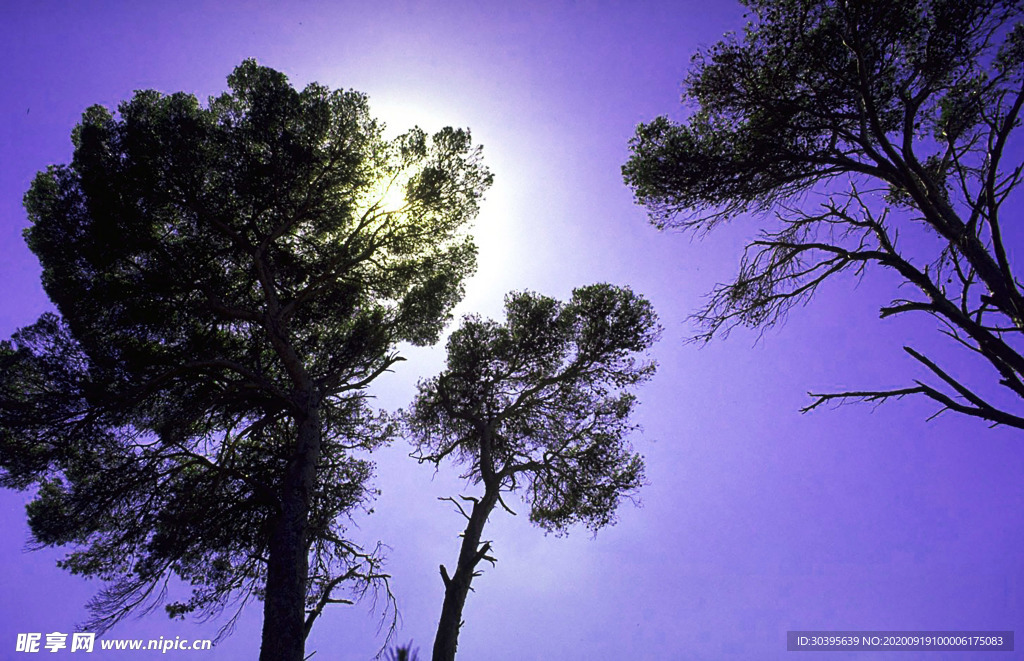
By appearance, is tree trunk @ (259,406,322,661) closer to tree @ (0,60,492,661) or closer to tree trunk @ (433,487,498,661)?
tree @ (0,60,492,661)

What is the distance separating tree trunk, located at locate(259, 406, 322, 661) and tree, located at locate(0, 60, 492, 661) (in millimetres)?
27

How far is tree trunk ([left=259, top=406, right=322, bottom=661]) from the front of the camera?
6.91 metres

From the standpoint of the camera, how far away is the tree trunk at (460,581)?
8.62m

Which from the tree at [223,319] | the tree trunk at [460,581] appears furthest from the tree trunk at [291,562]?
the tree trunk at [460,581]

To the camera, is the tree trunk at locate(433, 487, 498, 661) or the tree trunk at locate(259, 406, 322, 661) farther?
the tree trunk at locate(433, 487, 498, 661)

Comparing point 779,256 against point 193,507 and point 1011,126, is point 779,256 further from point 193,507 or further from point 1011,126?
point 193,507

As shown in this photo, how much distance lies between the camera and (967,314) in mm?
3420

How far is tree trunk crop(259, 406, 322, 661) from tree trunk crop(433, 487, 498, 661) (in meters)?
2.37

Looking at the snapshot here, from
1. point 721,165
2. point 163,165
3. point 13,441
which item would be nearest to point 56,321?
point 13,441

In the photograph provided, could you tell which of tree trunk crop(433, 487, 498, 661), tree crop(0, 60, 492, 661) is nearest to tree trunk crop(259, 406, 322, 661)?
tree crop(0, 60, 492, 661)

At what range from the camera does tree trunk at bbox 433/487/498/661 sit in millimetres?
8617

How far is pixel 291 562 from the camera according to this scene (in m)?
7.42

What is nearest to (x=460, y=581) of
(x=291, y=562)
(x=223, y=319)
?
(x=291, y=562)

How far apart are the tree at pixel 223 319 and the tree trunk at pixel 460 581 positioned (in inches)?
71.3
